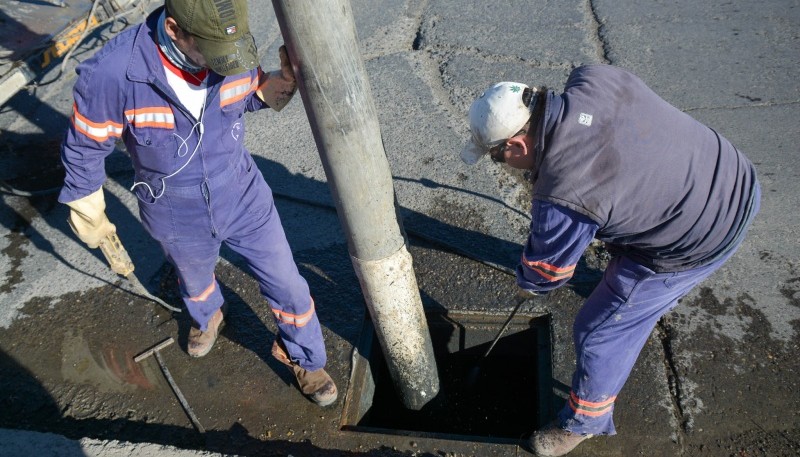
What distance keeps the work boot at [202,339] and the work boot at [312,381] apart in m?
0.45

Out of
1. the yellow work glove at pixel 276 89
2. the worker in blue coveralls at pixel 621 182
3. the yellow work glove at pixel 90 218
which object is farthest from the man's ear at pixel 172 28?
the worker in blue coveralls at pixel 621 182

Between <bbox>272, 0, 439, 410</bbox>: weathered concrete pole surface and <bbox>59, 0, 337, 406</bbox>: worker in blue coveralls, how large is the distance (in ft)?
1.12

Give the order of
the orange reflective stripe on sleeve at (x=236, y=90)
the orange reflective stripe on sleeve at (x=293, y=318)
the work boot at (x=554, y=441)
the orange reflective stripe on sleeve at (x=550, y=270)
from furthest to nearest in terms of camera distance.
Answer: the orange reflective stripe on sleeve at (x=293, y=318), the work boot at (x=554, y=441), the orange reflective stripe on sleeve at (x=236, y=90), the orange reflective stripe on sleeve at (x=550, y=270)

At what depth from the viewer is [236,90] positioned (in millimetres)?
2525

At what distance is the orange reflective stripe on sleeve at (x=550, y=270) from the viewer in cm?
237

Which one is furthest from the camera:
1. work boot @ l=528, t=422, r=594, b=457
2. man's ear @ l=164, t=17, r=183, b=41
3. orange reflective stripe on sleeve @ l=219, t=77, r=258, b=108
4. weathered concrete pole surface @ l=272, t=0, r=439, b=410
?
work boot @ l=528, t=422, r=594, b=457

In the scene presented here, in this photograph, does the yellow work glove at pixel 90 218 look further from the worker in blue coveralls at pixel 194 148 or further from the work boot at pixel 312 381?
the work boot at pixel 312 381

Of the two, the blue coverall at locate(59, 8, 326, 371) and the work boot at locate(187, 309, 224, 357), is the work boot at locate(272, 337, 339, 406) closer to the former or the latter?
the blue coverall at locate(59, 8, 326, 371)

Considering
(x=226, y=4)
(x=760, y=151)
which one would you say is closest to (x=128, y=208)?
(x=226, y=4)

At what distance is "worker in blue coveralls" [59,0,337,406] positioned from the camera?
228 cm

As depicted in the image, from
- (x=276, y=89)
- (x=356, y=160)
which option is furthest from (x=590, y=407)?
(x=276, y=89)

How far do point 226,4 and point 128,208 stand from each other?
2.55 metres

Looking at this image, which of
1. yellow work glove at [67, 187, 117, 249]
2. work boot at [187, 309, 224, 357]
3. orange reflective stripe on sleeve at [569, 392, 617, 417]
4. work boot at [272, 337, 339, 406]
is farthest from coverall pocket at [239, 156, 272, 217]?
orange reflective stripe on sleeve at [569, 392, 617, 417]

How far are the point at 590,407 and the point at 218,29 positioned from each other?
6.96ft
